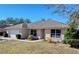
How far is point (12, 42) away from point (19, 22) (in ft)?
1.82

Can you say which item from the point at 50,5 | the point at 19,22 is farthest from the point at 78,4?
the point at 19,22

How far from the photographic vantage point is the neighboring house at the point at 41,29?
14.5 meters

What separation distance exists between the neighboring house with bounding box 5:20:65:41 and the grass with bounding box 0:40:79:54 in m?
0.21

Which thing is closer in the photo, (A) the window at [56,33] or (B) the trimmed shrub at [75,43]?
(B) the trimmed shrub at [75,43]

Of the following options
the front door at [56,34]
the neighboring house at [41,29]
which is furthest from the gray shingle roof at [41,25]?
the front door at [56,34]

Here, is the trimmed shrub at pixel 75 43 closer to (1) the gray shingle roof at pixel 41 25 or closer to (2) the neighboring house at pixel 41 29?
(2) the neighboring house at pixel 41 29

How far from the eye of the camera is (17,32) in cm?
1470

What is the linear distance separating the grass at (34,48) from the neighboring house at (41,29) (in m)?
0.21

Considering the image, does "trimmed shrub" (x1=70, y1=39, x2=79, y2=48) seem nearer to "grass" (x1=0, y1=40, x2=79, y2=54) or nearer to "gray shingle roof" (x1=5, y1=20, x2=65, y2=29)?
"grass" (x1=0, y1=40, x2=79, y2=54)

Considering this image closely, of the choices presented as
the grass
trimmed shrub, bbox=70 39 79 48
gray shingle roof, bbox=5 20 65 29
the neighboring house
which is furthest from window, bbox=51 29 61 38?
trimmed shrub, bbox=70 39 79 48

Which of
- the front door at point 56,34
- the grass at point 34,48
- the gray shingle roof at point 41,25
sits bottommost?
the grass at point 34,48

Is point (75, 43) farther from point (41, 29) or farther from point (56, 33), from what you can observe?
point (41, 29)
